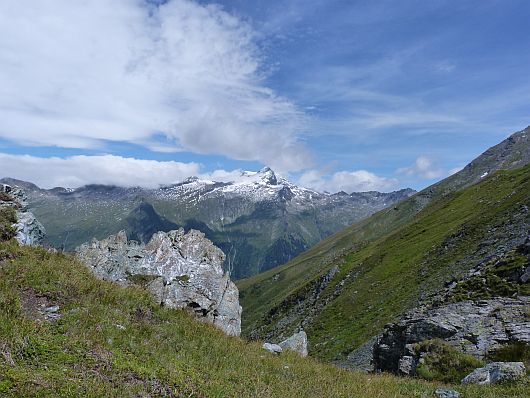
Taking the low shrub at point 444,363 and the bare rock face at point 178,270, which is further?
the bare rock face at point 178,270

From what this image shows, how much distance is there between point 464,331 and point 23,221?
27857 millimetres

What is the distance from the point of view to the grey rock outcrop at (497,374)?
Answer: 1429 centimetres

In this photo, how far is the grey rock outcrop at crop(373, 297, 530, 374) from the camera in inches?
797

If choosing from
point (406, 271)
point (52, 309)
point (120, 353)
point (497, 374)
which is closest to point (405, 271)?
point (406, 271)

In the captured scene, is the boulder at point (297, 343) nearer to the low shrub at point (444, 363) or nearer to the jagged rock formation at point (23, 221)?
the low shrub at point (444, 363)

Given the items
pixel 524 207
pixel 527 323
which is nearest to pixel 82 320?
pixel 527 323

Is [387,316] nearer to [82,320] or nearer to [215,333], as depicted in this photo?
[215,333]

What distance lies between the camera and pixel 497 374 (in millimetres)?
14672

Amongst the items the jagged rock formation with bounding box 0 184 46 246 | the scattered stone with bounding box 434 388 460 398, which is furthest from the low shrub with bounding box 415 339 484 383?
the jagged rock formation with bounding box 0 184 46 246

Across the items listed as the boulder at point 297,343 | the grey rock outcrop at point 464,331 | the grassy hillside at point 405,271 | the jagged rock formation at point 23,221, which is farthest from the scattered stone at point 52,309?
the grassy hillside at point 405,271

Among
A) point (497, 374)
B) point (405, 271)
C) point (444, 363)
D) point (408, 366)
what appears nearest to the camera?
point (497, 374)

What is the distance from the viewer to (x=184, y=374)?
10.6 metres

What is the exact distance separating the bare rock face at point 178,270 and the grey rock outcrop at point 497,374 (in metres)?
15.1

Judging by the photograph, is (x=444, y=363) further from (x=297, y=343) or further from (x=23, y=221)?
(x=23, y=221)
